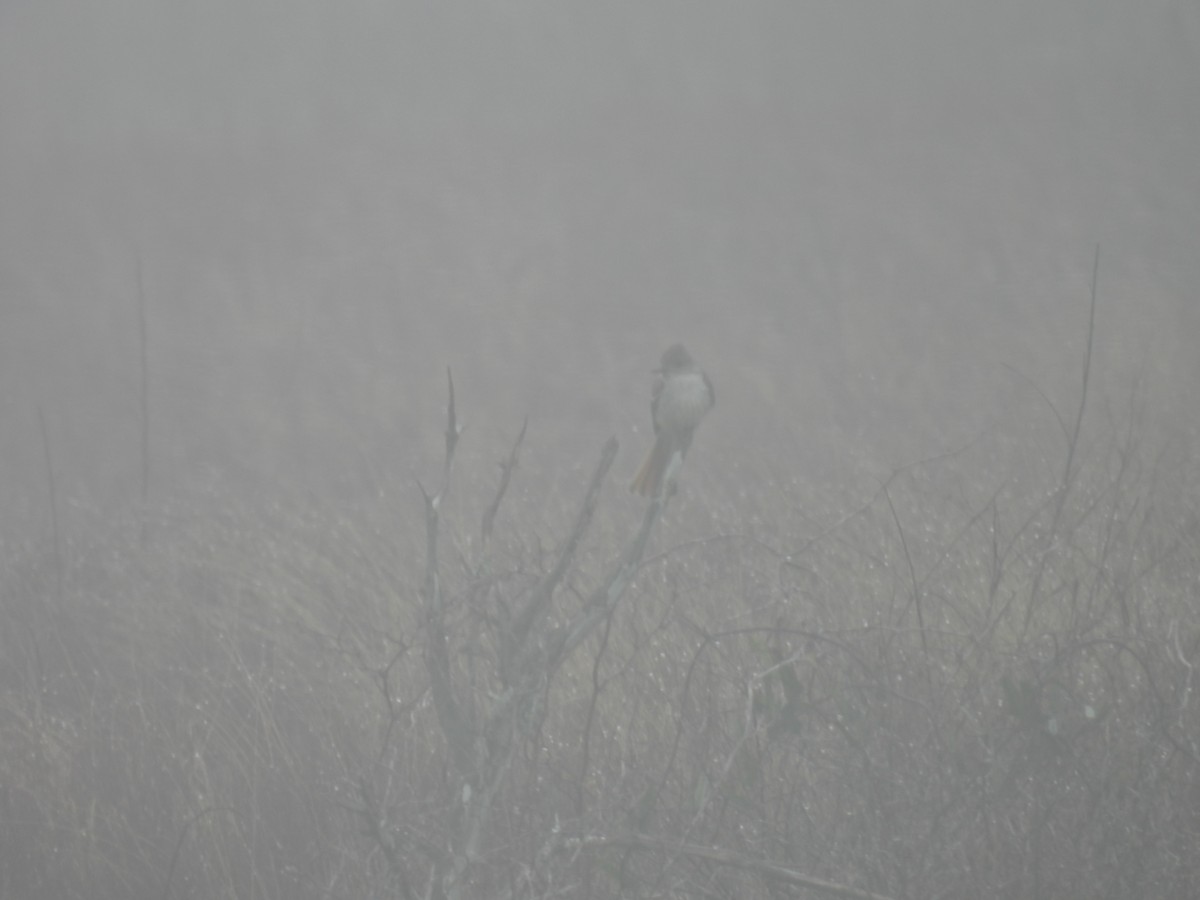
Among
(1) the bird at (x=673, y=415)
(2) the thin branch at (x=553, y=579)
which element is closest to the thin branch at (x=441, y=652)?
(2) the thin branch at (x=553, y=579)

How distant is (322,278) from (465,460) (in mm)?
5080

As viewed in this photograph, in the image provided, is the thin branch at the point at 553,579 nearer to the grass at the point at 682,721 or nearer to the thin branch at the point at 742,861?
the grass at the point at 682,721

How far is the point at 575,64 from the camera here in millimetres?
14102

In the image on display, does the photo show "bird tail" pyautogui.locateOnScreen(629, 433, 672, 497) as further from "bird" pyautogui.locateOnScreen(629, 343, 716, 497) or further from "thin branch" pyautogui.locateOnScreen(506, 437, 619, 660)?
"thin branch" pyautogui.locateOnScreen(506, 437, 619, 660)

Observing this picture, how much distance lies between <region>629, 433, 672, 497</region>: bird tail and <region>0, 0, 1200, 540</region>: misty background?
2.58m

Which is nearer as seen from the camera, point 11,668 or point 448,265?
point 11,668

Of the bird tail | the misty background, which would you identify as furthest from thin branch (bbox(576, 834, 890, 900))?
the misty background

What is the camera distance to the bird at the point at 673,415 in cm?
289

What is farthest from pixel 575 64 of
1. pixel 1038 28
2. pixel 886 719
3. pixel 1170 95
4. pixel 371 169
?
pixel 886 719

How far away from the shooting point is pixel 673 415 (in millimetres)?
3012

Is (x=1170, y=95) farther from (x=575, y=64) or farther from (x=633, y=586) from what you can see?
(x=633, y=586)

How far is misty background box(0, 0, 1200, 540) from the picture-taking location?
7891 mm

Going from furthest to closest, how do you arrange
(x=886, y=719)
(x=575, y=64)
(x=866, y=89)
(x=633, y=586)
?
(x=575, y=64) < (x=866, y=89) < (x=633, y=586) < (x=886, y=719)

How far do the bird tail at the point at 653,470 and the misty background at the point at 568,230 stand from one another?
2.58 meters
